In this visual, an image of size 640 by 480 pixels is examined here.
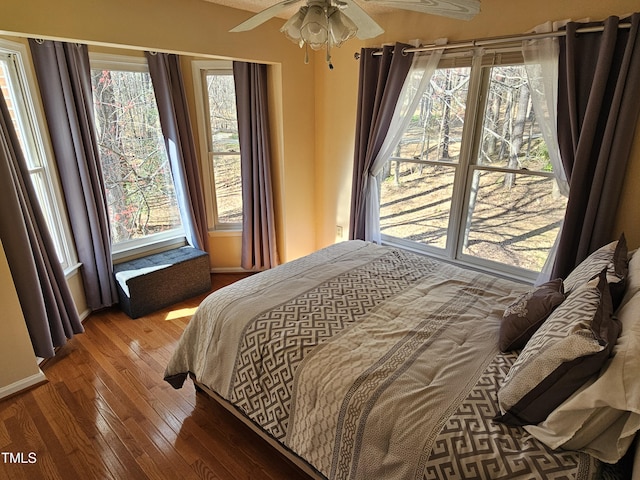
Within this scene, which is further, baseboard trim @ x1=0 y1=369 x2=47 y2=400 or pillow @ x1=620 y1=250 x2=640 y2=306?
A: baseboard trim @ x1=0 y1=369 x2=47 y2=400

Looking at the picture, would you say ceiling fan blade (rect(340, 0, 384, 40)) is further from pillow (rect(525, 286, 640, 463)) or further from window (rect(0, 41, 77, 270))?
window (rect(0, 41, 77, 270))

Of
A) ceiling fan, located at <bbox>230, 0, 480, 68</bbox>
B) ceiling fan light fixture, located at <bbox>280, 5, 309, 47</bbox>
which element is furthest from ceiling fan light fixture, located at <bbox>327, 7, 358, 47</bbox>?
ceiling fan light fixture, located at <bbox>280, 5, 309, 47</bbox>

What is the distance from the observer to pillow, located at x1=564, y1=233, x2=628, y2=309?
149 centimetres

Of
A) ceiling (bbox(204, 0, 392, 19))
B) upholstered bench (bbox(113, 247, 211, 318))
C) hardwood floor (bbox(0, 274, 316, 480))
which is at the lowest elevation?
hardwood floor (bbox(0, 274, 316, 480))

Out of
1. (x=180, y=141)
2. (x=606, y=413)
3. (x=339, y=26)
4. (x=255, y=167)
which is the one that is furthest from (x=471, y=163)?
(x=180, y=141)

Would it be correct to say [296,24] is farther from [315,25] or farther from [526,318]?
[526,318]

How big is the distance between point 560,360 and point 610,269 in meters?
0.76

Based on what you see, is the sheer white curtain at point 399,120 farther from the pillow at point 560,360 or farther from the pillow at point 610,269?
the pillow at point 560,360

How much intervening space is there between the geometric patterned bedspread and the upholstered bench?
1257mm

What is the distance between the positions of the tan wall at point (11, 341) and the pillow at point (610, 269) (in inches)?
119

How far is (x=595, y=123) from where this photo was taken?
6.91ft

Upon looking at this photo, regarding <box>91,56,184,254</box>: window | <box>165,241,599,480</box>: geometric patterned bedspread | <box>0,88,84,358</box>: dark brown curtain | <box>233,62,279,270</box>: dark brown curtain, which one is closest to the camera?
<box>165,241,599,480</box>: geometric patterned bedspread

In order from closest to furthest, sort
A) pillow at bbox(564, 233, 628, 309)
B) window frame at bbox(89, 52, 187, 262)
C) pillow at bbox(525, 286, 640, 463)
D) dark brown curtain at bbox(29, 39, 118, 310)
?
pillow at bbox(525, 286, 640, 463) → pillow at bbox(564, 233, 628, 309) → dark brown curtain at bbox(29, 39, 118, 310) → window frame at bbox(89, 52, 187, 262)

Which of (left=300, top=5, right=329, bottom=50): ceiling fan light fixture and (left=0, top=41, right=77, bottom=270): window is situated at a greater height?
(left=300, top=5, right=329, bottom=50): ceiling fan light fixture
